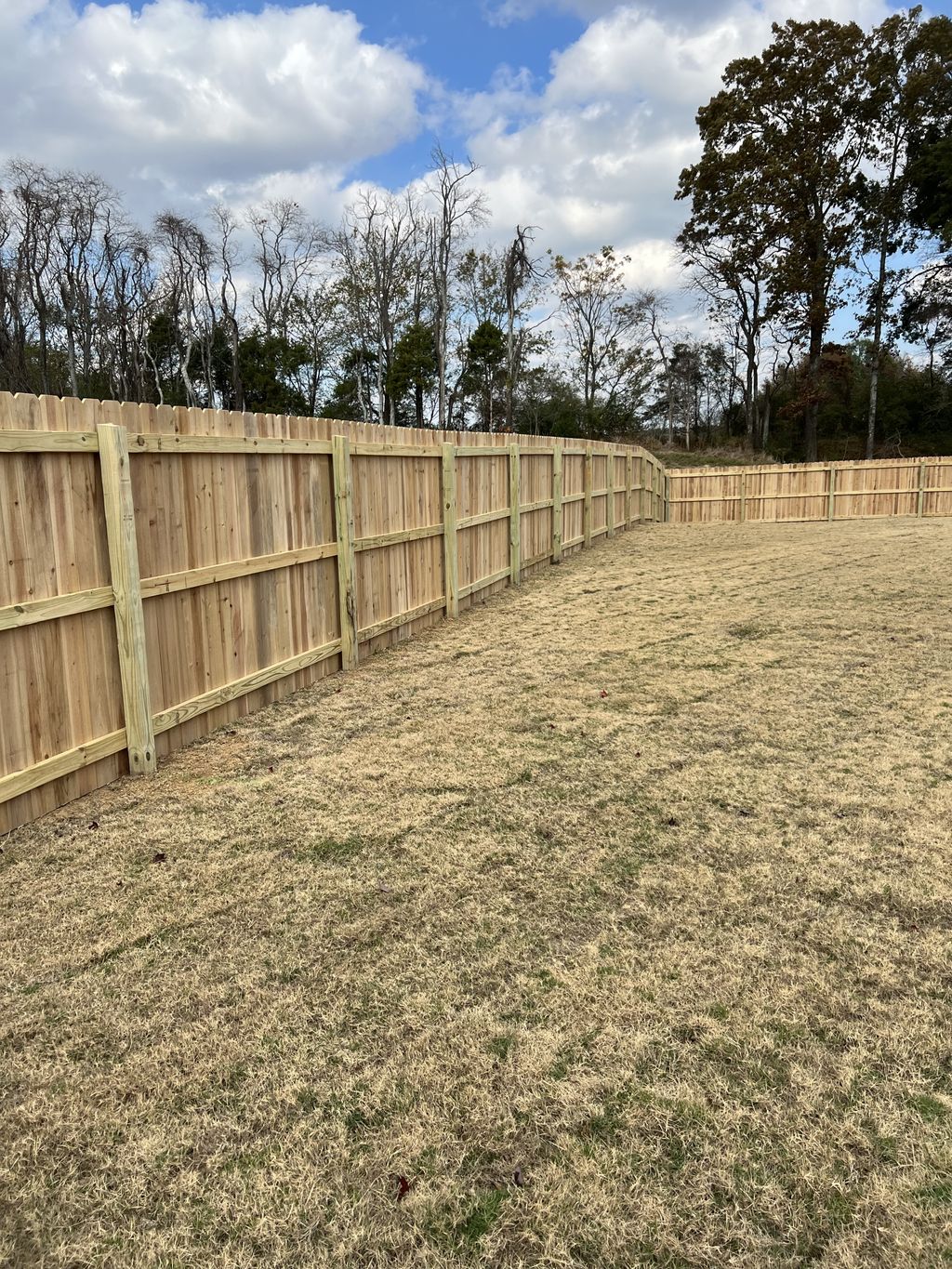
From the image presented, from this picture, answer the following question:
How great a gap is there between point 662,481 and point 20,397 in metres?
18.7

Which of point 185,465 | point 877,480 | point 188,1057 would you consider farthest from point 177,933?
point 877,480

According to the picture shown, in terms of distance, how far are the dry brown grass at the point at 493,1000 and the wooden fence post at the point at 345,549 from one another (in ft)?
A: 4.51

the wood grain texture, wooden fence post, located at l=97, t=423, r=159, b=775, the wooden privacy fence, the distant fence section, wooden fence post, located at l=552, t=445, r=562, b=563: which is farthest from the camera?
the distant fence section

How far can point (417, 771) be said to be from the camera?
12.5 ft

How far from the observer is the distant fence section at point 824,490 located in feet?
62.5

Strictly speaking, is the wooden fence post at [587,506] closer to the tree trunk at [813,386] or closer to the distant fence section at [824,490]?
the distant fence section at [824,490]

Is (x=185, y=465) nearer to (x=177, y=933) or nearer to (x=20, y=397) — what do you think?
(x=20, y=397)

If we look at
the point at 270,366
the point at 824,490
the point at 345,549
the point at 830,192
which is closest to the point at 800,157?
the point at 830,192

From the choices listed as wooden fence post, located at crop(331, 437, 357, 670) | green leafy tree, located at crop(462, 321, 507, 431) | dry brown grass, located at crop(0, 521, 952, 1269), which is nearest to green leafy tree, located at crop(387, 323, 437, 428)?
green leafy tree, located at crop(462, 321, 507, 431)

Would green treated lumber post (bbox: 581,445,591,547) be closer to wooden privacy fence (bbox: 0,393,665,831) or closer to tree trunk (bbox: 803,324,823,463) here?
wooden privacy fence (bbox: 0,393,665,831)

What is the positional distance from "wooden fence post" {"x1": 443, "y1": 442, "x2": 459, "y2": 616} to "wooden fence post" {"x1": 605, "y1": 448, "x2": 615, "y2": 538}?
23.2 feet

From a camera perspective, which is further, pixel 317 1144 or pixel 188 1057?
pixel 188 1057

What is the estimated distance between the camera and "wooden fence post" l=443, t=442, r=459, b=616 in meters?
7.12

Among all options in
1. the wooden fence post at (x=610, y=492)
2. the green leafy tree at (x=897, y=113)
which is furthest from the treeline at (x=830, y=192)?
the wooden fence post at (x=610, y=492)
